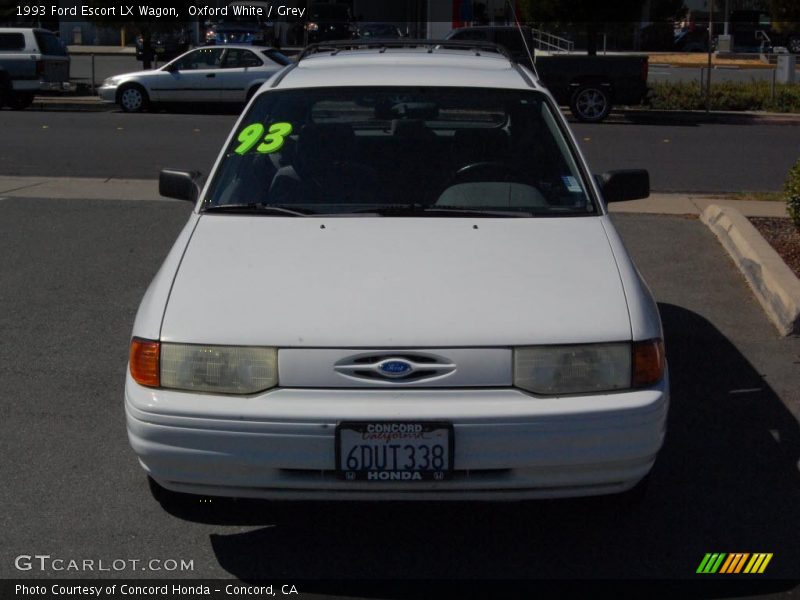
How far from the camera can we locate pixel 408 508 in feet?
14.6

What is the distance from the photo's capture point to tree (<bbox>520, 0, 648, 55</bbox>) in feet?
79.2

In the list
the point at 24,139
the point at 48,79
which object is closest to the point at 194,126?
the point at 24,139

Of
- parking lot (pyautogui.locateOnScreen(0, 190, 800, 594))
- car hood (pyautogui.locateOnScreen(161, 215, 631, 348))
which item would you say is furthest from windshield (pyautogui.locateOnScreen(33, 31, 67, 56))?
car hood (pyautogui.locateOnScreen(161, 215, 631, 348))

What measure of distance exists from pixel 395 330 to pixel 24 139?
15.1 m

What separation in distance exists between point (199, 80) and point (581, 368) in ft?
65.7

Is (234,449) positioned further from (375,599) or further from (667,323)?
(667,323)

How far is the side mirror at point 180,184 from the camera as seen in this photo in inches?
212

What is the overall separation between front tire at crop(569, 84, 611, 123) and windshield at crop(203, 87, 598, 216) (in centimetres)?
1638

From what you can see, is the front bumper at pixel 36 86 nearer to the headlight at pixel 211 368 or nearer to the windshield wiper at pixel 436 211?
the windshield wiper at pixel 436 211

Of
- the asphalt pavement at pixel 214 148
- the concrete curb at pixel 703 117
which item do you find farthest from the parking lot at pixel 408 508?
the concrete curb at pixel 703 117

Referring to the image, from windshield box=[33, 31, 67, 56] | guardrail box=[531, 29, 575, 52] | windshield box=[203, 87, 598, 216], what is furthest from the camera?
guardrail box=[531, 29, 575, 52]

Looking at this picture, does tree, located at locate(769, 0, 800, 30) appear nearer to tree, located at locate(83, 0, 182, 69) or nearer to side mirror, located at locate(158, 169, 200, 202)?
tree, located at locate(83, 0, 182, 69)

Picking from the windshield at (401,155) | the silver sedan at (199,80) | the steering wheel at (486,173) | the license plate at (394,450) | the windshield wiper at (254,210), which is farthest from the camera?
the silver sedan at (199,80)

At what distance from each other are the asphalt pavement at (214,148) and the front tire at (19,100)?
1.82 m
